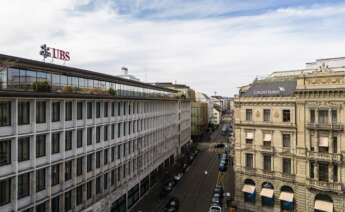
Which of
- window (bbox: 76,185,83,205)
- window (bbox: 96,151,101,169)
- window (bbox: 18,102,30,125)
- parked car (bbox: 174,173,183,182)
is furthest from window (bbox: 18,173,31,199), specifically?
parked car (bbox: 174,173,183,182)

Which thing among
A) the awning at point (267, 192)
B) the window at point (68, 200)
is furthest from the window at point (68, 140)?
the awning at point (267, 192)

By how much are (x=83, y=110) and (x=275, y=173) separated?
3345 centimetres

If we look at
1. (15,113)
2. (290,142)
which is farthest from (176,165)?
(15,113)

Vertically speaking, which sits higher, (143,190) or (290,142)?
Result: (290,142)

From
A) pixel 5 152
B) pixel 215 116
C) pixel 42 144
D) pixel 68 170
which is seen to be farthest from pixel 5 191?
pixel 215 116

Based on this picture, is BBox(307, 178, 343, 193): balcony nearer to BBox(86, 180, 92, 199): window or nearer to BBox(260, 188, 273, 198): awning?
BBox(260, 188, 273, 198): awning

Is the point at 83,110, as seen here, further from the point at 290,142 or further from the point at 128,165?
the point at 290,142

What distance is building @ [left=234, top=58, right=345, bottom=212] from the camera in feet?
148

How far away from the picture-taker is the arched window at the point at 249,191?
176 ft

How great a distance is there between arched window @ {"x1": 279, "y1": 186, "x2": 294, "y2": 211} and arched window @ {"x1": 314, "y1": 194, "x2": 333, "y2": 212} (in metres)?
3.83

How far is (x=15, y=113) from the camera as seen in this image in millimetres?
27734

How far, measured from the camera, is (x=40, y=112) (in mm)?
31328

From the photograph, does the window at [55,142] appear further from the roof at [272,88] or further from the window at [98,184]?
the roof at [272,88]

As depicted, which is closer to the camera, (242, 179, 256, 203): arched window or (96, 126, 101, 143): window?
(96, 126, 101, 143): window
